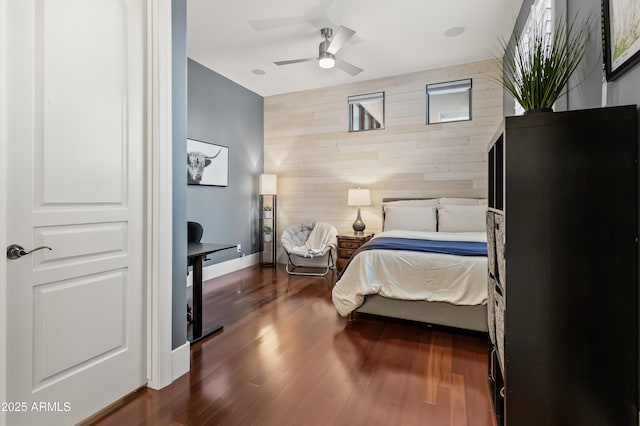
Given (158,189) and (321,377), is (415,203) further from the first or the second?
(158,189)

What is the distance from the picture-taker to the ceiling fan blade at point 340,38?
118 inches

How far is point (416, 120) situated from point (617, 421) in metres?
4.26

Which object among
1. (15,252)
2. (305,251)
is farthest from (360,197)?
(15,252)

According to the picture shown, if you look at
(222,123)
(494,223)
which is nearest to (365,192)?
(222,123)

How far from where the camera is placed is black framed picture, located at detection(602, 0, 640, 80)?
113 cm

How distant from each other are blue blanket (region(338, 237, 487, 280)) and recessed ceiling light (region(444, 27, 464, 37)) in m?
2.34

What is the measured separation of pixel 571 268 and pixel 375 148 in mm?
4107

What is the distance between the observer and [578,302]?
3.65 feet

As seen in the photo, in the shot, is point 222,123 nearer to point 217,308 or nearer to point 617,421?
point 217,308

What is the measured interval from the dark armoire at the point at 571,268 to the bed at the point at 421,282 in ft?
4.71

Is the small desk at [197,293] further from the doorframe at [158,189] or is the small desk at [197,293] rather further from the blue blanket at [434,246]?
the blue blanket at [434,246]

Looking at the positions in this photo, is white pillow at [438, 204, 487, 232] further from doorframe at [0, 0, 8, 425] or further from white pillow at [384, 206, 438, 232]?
doorframe at [0, 0, 8, 425]

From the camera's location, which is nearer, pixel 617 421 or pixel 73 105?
pixel 617 421

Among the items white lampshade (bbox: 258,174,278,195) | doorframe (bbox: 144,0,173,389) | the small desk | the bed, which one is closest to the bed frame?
the bed
